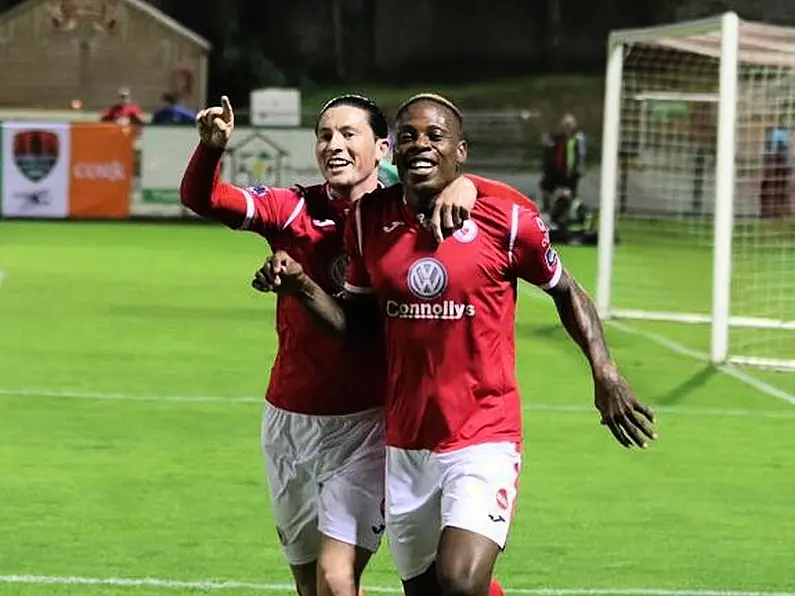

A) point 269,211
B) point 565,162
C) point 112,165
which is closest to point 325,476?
point 269,211

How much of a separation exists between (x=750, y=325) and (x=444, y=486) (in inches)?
439

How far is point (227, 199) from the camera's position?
634 cm

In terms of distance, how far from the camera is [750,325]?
53.7 ft

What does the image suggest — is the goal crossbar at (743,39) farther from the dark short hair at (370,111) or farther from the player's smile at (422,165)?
the player's smile at (422,165)

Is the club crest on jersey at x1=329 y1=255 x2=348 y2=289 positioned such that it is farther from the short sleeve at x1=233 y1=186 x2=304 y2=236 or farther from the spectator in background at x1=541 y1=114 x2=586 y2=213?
the spectator in background at x1=541 y1=114 x2=586 y2=213

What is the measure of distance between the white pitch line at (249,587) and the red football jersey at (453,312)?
2233mm

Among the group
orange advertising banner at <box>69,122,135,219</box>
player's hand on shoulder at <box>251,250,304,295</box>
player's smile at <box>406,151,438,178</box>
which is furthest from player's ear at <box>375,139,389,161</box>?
orange advertising banner at <box>69,122,135,219</box>

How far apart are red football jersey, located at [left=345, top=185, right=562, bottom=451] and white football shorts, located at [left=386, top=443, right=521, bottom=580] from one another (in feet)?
0.14

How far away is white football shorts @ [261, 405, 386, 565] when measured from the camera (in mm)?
6137

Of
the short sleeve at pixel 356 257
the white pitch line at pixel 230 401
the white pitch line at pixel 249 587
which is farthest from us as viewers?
the white pitch line at pixel 230 401

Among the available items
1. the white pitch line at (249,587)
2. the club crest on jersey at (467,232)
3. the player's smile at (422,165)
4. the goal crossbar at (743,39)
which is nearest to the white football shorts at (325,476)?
the club crest on jersey at (467,232)

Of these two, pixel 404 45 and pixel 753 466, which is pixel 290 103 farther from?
pixel 753 466

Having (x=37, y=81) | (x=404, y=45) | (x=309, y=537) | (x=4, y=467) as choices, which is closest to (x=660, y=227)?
(x=4, y=467)

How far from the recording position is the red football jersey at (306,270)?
6.20m
